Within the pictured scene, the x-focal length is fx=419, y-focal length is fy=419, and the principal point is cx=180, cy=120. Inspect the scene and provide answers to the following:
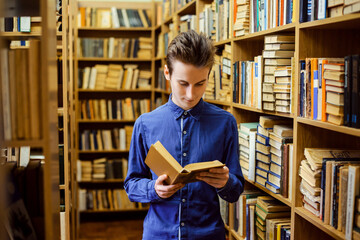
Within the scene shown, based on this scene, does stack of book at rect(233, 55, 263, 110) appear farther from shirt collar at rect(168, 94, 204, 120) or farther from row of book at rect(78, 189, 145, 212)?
row of book at rect(78, 189, 145, 212)

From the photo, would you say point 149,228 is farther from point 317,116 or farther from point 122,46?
point 122,46

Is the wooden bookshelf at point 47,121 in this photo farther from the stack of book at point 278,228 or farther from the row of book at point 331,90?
the stack of book at point 278,228

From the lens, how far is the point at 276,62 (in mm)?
1990

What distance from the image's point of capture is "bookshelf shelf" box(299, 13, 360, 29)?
4.54ft

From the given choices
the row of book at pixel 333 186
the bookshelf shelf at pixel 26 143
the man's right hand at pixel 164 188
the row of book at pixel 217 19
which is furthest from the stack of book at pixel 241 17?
the bookshelf shelf at pixel 26 143

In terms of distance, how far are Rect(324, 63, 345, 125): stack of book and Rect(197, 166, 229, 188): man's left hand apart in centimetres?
43

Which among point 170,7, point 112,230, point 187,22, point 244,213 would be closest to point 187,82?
point 244,213

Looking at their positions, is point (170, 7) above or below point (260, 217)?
above

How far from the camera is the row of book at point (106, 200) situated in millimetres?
5059

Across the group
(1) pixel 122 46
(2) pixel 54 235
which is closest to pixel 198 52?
(2) pixel 54 235

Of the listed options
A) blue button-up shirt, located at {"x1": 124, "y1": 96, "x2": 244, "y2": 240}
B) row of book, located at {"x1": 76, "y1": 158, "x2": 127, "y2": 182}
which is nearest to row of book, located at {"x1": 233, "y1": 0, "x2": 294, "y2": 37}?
blue button-up shirt, located at {"x1": 124, "y1": 96, "x2": 244, "y2": 240}

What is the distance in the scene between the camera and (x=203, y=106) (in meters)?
1.73

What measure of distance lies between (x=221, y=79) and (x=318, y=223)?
4.56ft

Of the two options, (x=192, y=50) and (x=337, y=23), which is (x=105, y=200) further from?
(x=337, y=23)
